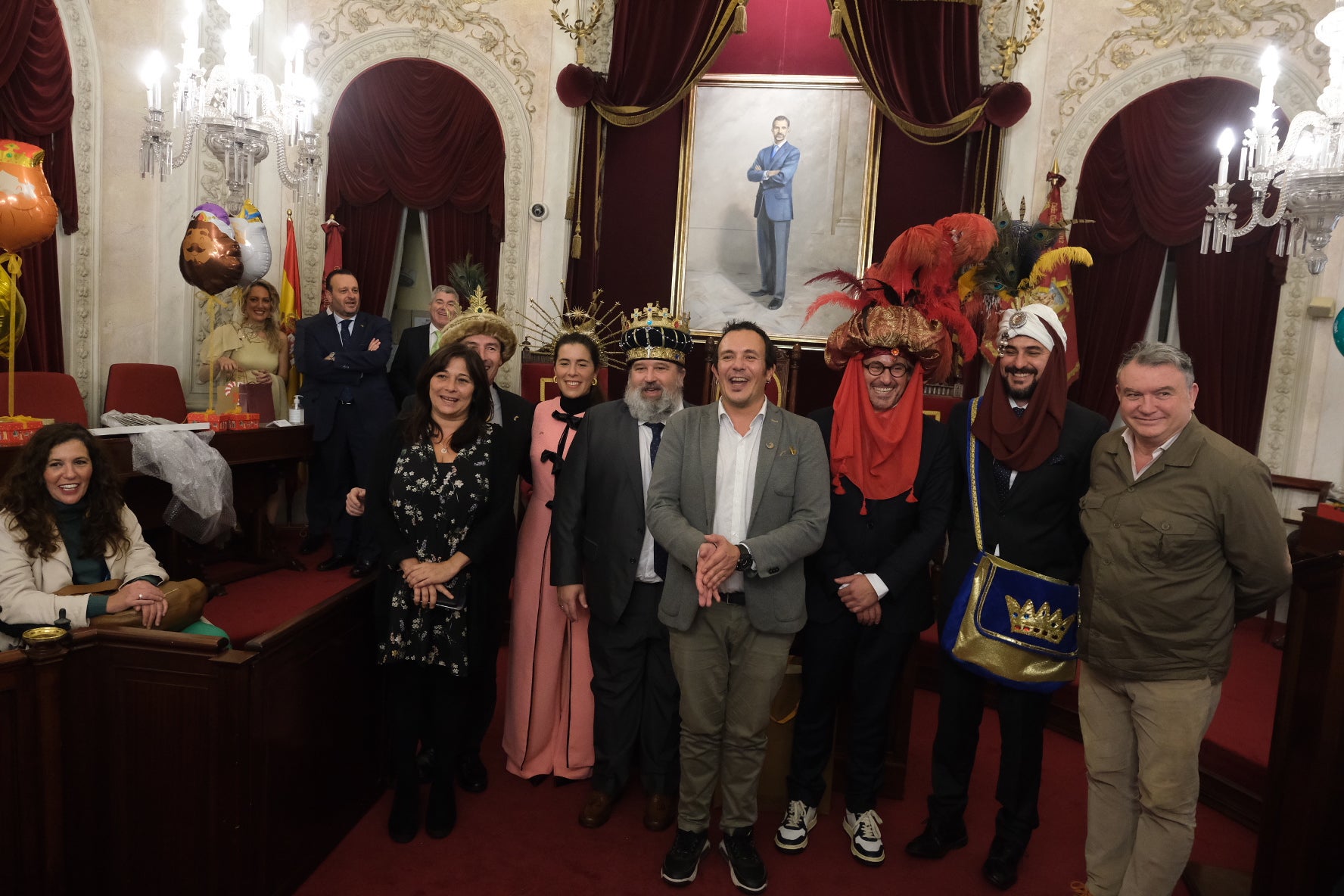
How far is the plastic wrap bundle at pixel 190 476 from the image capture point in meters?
4.08

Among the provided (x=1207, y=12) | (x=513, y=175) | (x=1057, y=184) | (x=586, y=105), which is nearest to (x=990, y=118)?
(x=1057, y=184)

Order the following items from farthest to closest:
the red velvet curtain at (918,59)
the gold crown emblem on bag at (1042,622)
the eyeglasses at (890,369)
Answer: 1. the red velvet curtain at (918,59)
2. the eyeglasses at (890,369)
3. the gold crown emblem on bag at (1042,622)

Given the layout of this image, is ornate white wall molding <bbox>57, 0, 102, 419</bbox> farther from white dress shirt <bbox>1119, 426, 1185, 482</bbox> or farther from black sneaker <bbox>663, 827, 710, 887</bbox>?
white dress shirt <bbox>1119, 426, 1185, 482</bbox>

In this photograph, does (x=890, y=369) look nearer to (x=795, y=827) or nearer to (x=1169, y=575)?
(x=1169, y=575)

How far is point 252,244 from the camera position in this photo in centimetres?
478

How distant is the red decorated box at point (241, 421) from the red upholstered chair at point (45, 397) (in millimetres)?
745

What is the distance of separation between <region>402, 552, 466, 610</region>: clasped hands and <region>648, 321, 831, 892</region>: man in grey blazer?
0.68 meters

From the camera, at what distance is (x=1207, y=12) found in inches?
223

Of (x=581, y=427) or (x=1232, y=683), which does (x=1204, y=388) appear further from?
(x=581, y=427)

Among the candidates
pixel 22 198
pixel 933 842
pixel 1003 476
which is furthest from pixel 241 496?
pixel 1003 476

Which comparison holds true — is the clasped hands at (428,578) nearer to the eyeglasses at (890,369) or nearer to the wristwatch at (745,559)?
the wristwatch at (745,559)

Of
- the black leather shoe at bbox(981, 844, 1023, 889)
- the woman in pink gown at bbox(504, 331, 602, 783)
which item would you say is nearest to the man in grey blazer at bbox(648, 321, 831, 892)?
the woman in pink gown at bbox(504, 331, 602, 783)

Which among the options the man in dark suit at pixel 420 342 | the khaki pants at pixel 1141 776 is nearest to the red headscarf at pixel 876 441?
the khaki pants at pixel 1141 776

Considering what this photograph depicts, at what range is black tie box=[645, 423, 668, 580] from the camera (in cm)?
277
